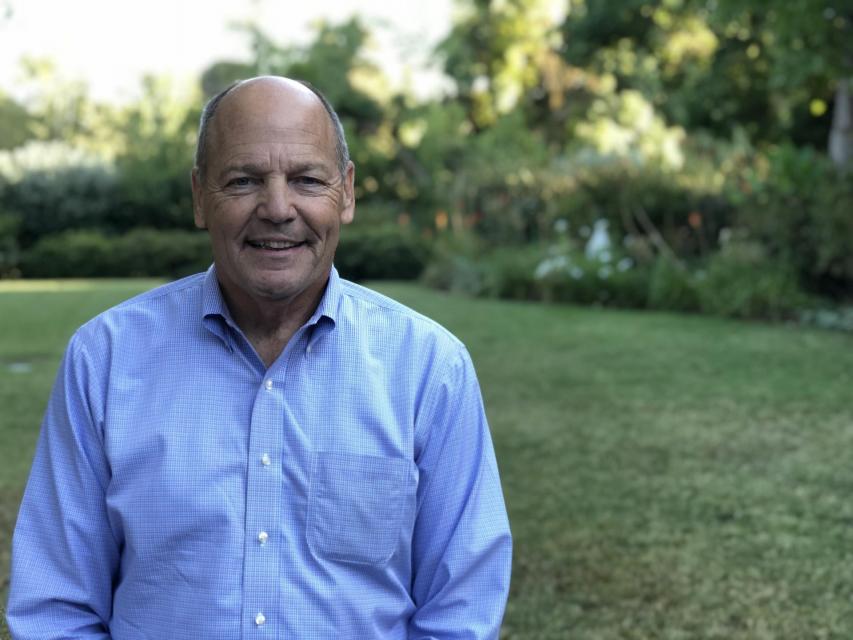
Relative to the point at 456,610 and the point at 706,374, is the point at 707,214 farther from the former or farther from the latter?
→ the point at 456,610

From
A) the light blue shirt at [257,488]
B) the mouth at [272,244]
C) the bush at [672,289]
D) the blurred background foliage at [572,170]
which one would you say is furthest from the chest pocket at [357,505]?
the bush at [672,289]

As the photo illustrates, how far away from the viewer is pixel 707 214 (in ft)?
50.7

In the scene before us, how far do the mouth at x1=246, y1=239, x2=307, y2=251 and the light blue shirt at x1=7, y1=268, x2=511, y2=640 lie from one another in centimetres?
12

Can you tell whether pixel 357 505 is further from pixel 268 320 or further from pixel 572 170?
pixel 572 170

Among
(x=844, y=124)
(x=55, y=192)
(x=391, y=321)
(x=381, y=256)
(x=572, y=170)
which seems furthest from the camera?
(x=55, y=192)

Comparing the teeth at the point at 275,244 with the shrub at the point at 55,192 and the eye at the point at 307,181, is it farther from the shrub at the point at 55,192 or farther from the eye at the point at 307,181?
the shrub at the point at 55,192

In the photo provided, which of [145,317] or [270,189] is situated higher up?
[270,189]

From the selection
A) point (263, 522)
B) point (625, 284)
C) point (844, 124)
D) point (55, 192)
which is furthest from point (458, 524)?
point (55, 192)

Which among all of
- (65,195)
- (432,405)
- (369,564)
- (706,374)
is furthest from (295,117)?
(65,195)

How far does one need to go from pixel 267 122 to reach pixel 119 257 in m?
22.7

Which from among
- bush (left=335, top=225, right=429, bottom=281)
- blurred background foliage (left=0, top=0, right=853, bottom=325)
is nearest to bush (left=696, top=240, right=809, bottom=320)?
blurred background foliage (left=0, top=0, right=853, bottom=325)

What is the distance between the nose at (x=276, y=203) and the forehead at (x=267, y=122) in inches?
2.4

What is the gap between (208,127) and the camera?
2049 mm

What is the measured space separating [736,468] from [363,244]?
1674 cm
